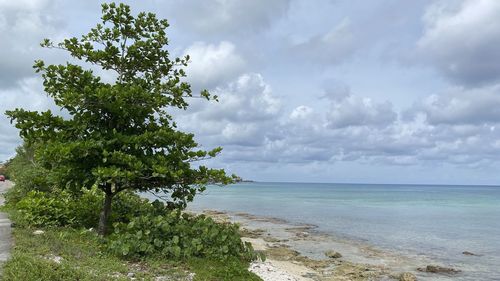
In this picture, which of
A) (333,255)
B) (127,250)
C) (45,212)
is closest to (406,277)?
(333,255)

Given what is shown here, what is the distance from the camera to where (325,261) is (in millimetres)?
20641

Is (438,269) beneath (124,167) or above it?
beneath

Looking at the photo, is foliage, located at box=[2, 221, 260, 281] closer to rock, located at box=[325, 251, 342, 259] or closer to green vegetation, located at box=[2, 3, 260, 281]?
green vegetation, located at box=[2, 3, 260, 281]

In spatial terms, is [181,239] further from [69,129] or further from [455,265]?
[455,265]

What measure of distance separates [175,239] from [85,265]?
274 centimetres

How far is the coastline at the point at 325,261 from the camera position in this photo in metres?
16.8

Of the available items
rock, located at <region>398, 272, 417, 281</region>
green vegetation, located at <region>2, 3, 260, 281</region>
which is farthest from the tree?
rock, located at <region>398, 272, 417, 281</region>

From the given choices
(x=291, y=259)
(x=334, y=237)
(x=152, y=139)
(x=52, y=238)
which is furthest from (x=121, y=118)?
(x=334, y=237)

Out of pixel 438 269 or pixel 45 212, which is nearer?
pixel 45 212

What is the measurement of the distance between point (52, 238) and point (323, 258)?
13685mm

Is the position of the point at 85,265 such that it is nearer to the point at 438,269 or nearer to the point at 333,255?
the point at 333,255

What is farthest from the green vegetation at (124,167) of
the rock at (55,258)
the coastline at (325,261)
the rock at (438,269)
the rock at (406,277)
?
the rock at (438,269)

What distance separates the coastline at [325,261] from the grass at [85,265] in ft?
5.83

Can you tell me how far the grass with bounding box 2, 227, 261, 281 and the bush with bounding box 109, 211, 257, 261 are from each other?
35 cm
